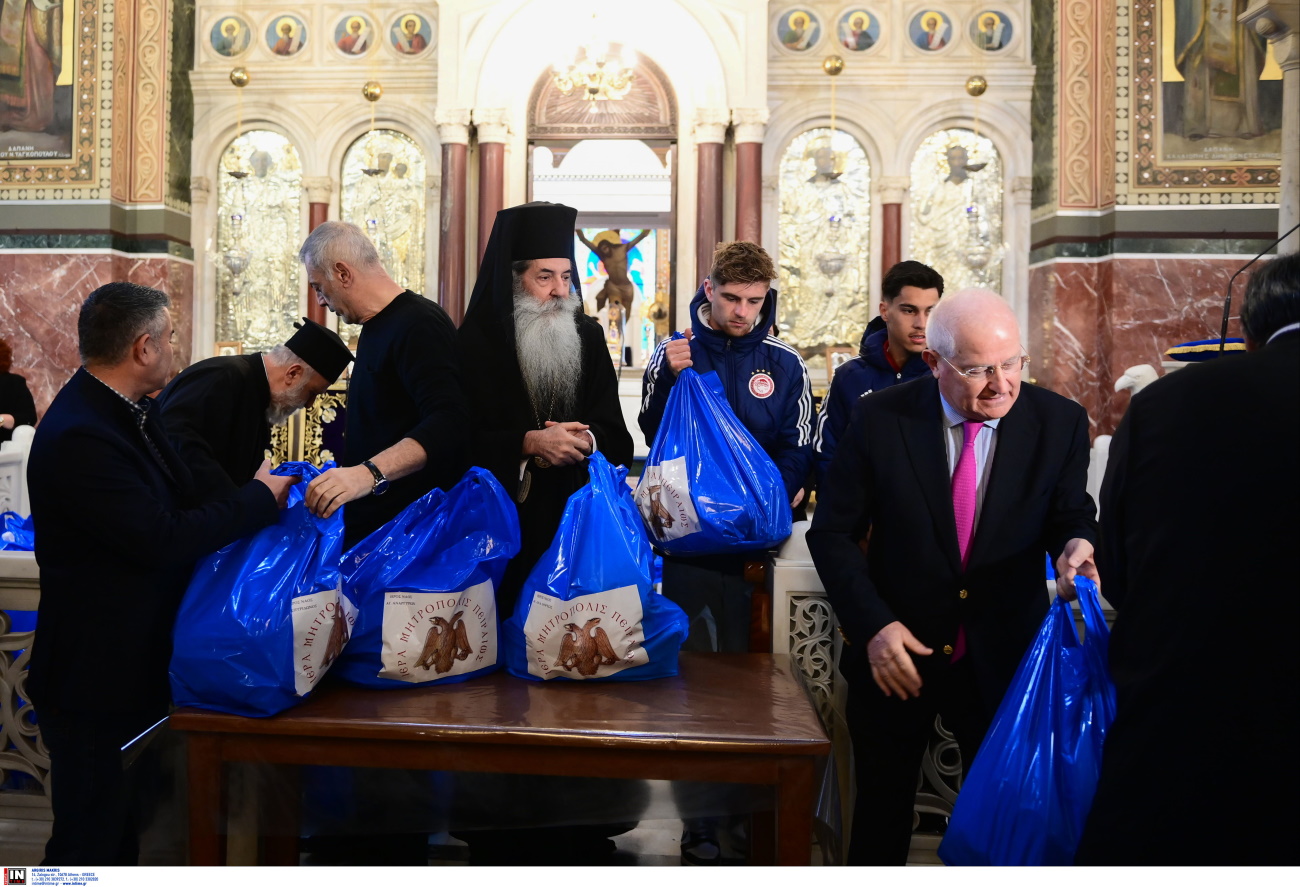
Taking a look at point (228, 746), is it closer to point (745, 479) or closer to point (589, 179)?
point (745, 479)

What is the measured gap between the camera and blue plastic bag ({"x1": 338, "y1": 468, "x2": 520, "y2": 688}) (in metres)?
2.13

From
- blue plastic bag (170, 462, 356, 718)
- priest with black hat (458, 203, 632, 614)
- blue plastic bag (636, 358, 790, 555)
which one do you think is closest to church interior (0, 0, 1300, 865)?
priest with black hat (458, 203, 632, 614)

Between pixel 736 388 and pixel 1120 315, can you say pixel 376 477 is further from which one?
pixel 1120 315

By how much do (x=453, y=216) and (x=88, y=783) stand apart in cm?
772

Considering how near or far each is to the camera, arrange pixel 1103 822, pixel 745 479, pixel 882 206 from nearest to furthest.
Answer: pixel 1103 822
pixel 745 479
pixel 882 206

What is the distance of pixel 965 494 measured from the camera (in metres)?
2.20

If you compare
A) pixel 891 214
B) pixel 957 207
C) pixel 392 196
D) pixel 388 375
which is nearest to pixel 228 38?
pixel 392 196

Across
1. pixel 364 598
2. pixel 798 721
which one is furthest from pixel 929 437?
pixel 364 598

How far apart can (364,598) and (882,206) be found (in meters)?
8.35

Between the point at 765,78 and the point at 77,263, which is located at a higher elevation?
the point at 765,78

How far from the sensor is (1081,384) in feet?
29.3

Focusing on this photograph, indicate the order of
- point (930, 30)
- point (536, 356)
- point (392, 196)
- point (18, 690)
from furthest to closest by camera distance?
point (392, 196) → point (930, 30) → point (536, 356) → point (18, 690)

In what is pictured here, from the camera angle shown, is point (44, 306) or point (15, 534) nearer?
point (15, 534)

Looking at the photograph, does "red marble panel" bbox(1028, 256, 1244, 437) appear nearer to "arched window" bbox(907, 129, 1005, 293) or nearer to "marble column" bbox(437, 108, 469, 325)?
"arched window" bbox(907, 129, 1005, 293)
